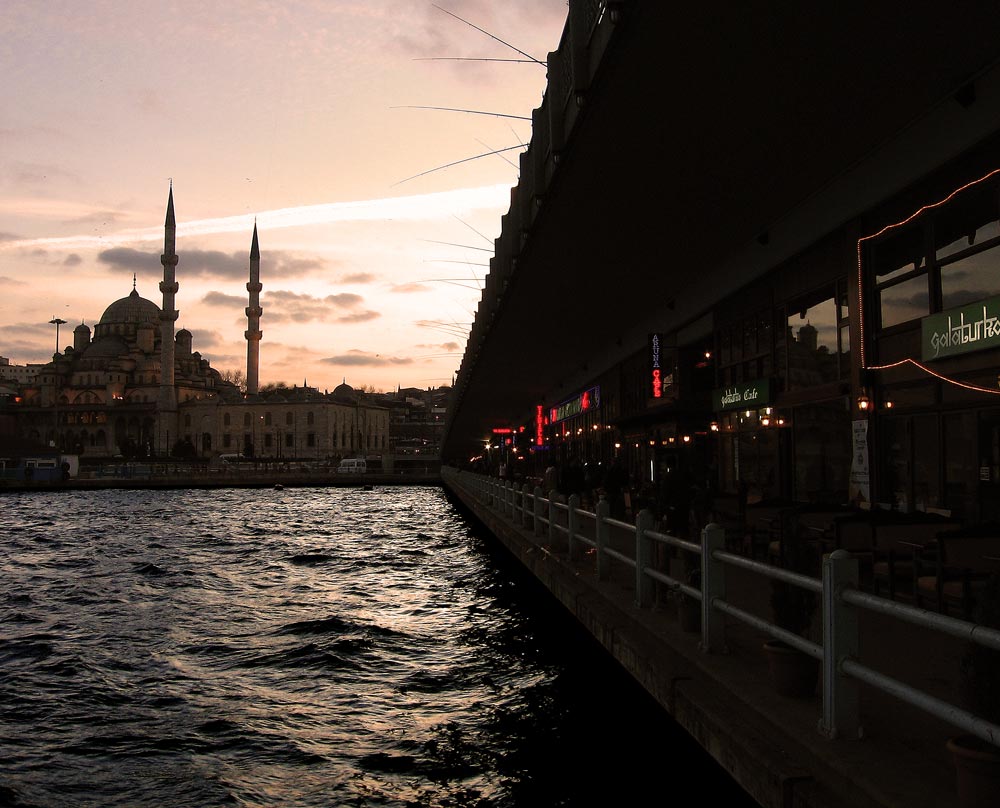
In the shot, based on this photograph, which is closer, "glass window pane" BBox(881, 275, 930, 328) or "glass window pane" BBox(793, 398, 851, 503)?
"glass window pane" BBox(881, 275, 930, 328)

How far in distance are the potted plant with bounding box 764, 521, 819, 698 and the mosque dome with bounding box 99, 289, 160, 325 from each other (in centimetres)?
18511

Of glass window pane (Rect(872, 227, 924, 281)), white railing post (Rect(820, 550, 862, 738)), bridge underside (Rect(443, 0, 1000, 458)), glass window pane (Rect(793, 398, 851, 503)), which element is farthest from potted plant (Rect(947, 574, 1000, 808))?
glass window pane (Rect(793, 398, 851, 503))

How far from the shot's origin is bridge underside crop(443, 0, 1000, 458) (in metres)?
9.59

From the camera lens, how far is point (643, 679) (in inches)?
285

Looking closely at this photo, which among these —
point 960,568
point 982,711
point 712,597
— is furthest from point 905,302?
point 982,711

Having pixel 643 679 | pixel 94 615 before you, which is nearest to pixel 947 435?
pixel 643 679

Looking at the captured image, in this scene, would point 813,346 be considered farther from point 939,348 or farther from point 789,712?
point 789,712

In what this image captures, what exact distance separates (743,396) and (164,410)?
13980 centimetres

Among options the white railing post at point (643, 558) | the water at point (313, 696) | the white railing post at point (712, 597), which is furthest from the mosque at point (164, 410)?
the white railing post at point (712, 597)

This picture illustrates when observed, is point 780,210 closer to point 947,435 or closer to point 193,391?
point 947,435

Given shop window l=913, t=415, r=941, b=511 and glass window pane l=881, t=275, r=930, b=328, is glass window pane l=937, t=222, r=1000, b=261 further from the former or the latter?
shop window l=913, t=415, r=941, b=511

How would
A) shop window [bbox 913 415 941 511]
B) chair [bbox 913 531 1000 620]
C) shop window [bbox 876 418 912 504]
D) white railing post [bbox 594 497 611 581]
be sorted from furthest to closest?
shop window [bbox 876 418 912 504] → shop window [bbox 913 415 941 511] → white railing post [bbox 594 497 611 581] → chair [bbox 913 531 1000 620]

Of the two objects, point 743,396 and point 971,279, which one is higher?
point 971,279

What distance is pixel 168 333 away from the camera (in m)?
127
